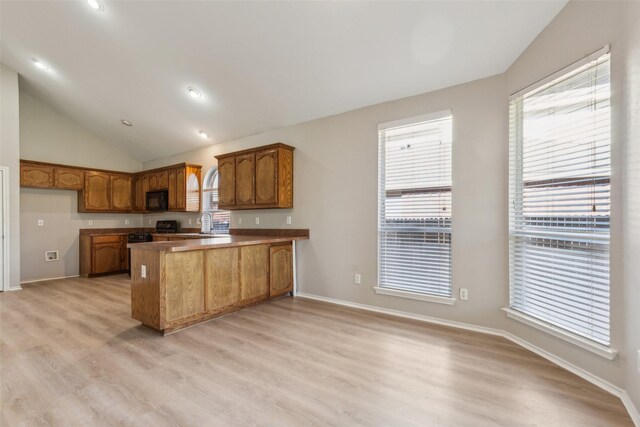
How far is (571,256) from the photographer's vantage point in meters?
2.18

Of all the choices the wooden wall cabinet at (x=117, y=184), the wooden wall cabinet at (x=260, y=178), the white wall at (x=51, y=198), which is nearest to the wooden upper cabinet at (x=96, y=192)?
the wooden wall cabinet at (x=117, y=184)

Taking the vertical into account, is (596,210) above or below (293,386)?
above

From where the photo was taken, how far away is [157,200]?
6102mm

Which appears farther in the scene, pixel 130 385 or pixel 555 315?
pixel 555 315

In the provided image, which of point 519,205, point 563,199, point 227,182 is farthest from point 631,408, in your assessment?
point 227,182

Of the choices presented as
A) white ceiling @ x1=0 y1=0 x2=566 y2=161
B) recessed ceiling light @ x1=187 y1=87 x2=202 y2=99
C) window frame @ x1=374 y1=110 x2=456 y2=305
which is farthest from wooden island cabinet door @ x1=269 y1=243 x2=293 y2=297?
recessed ceiling light @ x1=187 y1=87 x2=202 y2=99

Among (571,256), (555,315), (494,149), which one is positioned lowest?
(555,315)

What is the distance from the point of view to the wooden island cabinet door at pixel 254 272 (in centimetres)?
354

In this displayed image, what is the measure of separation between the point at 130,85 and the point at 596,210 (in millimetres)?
5621

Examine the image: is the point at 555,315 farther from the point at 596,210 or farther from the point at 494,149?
the point at 494,149

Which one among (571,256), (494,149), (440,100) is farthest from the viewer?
(440,100)

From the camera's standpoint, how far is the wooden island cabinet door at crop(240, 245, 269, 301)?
11.6 feet

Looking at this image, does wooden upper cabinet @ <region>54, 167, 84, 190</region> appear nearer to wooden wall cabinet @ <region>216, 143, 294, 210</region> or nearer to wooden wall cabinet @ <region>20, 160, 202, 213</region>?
wooden wall cabinet @ <region>20, 160, 202, 213</region>

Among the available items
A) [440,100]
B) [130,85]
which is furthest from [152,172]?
[440,100]
